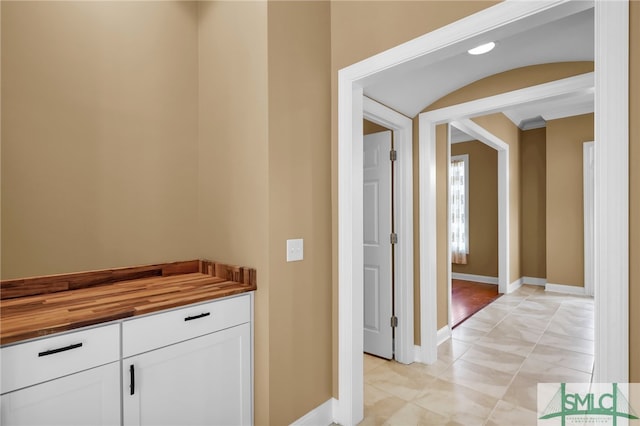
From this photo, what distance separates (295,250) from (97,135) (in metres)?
1.29

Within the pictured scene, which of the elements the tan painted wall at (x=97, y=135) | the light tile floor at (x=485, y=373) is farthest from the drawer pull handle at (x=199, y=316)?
the light tile floor at (x=485, y=373)

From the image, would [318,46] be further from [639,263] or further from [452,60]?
[639,263]

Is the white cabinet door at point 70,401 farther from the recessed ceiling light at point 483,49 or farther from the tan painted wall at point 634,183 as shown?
the recessed ceiling light at point 483,49

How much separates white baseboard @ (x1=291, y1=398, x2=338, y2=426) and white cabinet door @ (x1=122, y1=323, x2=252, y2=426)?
0.34 meters

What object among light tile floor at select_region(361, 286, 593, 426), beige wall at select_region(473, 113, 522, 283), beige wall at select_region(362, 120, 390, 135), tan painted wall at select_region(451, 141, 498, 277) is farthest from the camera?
tan painted wall at select_region(451, 141, 498, 277)

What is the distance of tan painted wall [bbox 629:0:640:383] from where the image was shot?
1185 millimetres

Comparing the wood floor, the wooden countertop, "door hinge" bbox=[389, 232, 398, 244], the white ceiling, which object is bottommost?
the wood floor

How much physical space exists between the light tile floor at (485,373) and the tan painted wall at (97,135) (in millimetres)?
1807

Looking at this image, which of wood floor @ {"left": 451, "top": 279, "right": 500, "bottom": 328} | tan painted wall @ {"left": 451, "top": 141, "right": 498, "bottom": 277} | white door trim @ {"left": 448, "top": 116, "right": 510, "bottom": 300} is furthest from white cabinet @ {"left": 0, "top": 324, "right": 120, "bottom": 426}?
tan painted wall @ {"left": 451, "top": 141, "right": 498, "bottom": 277}

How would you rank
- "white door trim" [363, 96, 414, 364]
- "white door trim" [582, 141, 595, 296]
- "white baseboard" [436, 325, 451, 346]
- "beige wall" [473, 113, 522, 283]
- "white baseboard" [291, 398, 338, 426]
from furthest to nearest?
"beige wall" [473, 113, 522, 283] < "white door trim" [582, 141, 595, 296] < "white baseboard" [436, 325, 451, 346] < "white door trim" [363, 96, 414, 364] < "white baseboard" [291, 398, 338, 426]

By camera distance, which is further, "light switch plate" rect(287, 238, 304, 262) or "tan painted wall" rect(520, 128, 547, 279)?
"tan painted wall" rect(520, 128, 547, 279)

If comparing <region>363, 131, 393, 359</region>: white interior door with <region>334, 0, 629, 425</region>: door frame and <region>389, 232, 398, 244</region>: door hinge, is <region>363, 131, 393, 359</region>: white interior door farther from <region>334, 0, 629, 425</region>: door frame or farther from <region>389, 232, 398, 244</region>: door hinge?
<region>334, 0, 629, 425</region>: door frame

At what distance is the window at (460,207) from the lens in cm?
663

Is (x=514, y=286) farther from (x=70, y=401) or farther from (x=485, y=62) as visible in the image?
(x=70, y=401)
